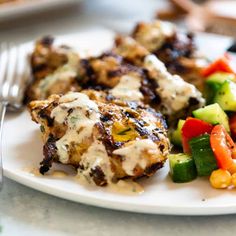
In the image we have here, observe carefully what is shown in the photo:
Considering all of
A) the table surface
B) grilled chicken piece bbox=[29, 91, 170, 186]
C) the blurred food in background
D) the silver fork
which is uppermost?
grilled chicken piece bbox=[29, 91, 170, 186]

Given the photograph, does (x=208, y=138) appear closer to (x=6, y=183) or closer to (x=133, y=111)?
(x=133, y=111)

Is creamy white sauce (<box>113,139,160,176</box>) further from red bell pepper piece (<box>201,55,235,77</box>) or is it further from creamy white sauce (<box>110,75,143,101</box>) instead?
red bell pepper piece (<box>201,55,235,77</box>)

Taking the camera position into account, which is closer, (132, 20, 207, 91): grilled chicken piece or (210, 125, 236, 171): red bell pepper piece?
(210, 125, 236, 171): red bell pepper piece

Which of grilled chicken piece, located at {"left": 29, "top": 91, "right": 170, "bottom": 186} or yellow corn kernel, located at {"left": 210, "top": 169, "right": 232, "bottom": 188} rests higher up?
grilled chicken piece, located at {"left": 29, "top": 91, "right": 170, "bottom": 186}

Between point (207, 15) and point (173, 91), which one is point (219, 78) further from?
point (207, 15)

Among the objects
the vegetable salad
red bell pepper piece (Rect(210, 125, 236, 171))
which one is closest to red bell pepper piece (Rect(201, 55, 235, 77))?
the vegetable salad

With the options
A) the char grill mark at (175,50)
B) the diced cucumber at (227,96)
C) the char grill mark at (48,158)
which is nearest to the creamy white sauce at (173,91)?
the diced cucumber at (227,96)
